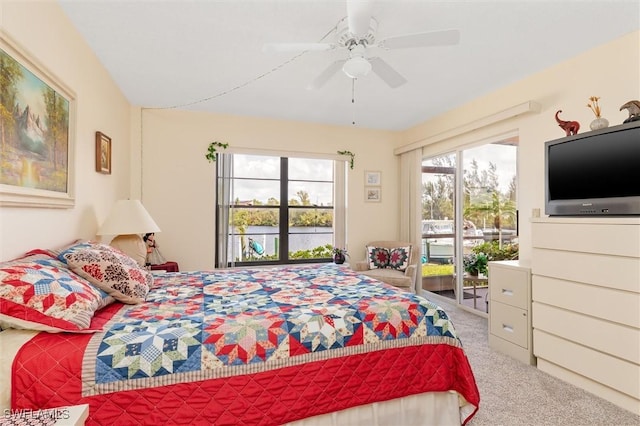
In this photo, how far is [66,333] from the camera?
1.37 metres

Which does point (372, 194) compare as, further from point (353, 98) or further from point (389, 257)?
point (353, 98)

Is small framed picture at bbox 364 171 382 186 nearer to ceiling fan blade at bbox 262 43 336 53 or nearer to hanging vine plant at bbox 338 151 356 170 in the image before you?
hanging vine plant at bbox 338 151 356 170

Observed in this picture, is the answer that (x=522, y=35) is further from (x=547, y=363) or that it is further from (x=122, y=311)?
(x=122, y=311)

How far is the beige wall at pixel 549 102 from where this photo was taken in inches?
101

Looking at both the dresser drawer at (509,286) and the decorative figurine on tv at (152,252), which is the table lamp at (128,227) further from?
the dresser drawer at (509,286)

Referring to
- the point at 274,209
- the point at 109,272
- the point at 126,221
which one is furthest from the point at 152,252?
the point at 109,272

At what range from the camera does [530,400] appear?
2188 mm

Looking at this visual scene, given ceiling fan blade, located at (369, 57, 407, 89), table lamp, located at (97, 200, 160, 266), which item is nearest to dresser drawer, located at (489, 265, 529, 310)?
ceiling fan blade, located at (369, 57, 407, 89)

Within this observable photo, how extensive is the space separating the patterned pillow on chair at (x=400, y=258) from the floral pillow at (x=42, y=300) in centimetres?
378

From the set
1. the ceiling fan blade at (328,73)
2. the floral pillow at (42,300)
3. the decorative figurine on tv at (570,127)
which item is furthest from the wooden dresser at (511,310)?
the floral pillow at (42,300)

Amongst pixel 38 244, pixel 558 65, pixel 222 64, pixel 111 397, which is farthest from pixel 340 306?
pixel 558 65

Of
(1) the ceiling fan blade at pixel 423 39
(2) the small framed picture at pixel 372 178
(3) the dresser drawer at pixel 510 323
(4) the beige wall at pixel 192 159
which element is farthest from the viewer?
(2) the small framed picture at pixel 372 178

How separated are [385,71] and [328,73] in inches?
15.9

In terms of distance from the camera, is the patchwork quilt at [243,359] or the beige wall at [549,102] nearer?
the patchwork quilt at [243,359]
